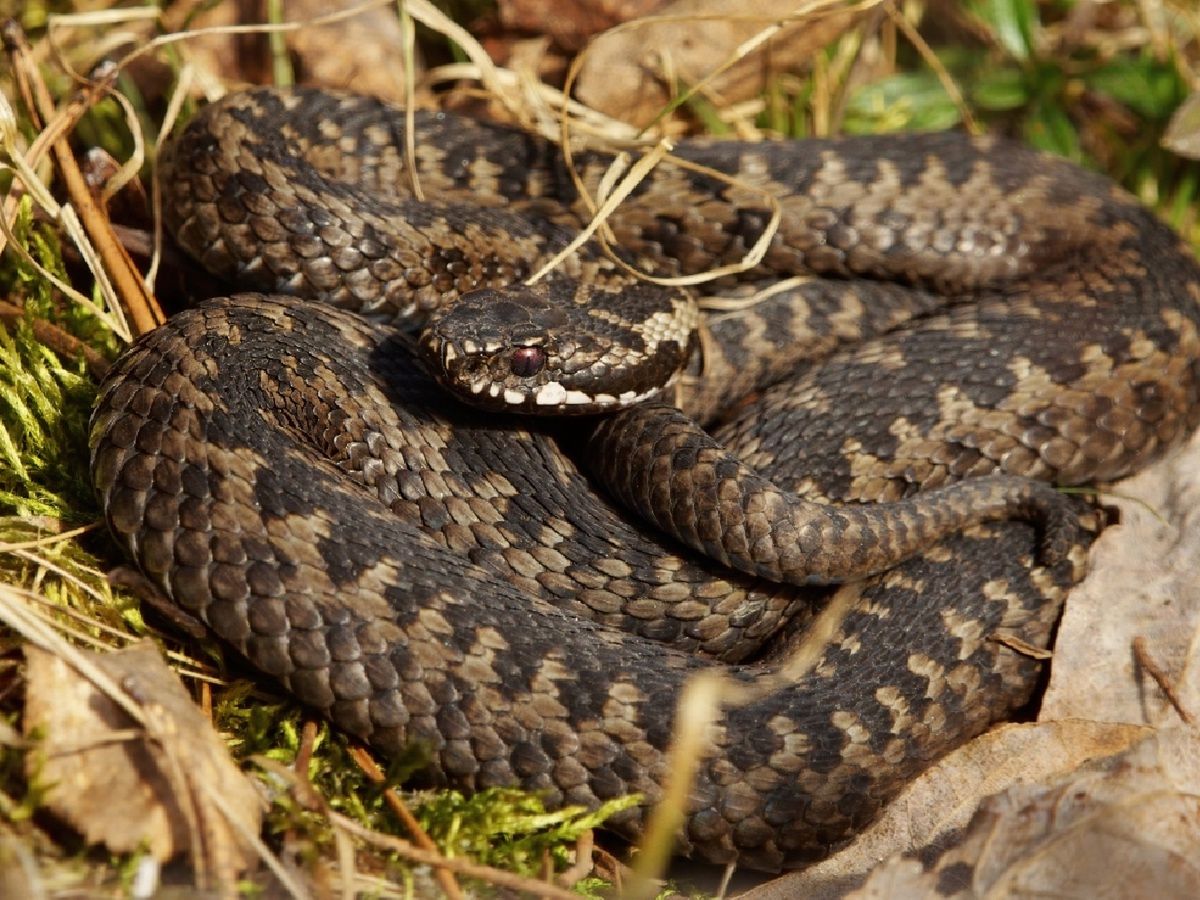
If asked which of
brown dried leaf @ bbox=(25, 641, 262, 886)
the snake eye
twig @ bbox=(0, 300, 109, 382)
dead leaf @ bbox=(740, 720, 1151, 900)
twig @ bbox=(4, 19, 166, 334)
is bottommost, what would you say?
dead leaf @ bbox=(740, 720, 1151, 900)

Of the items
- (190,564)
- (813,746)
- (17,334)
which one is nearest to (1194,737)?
(813,746)

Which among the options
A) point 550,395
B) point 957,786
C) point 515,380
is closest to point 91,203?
point 515,380

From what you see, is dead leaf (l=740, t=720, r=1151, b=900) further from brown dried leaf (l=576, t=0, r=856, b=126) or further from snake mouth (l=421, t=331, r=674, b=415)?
brown dried leaf (l=576, t=0, r=856, b=126)

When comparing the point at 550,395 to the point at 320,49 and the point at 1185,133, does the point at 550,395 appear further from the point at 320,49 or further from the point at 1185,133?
the point at 1185,133

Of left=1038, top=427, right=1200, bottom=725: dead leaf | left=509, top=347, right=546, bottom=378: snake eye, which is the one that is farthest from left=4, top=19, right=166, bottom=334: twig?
left=1038, top=427, right=1200, bottom=725: dead leaf

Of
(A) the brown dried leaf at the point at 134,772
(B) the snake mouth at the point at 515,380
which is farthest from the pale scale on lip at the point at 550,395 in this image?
(A) the brown dried leaf at the point at 134,772

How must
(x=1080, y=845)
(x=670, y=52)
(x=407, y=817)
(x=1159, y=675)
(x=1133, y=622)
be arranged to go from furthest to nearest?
(x=670, y=52)
(x=1133, y=622)
(x=1159, y=675)
(x=407, y=817)
(x=1080, y=845)

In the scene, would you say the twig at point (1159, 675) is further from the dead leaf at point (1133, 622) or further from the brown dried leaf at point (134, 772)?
the brown dried leaf at point (134, 772)
